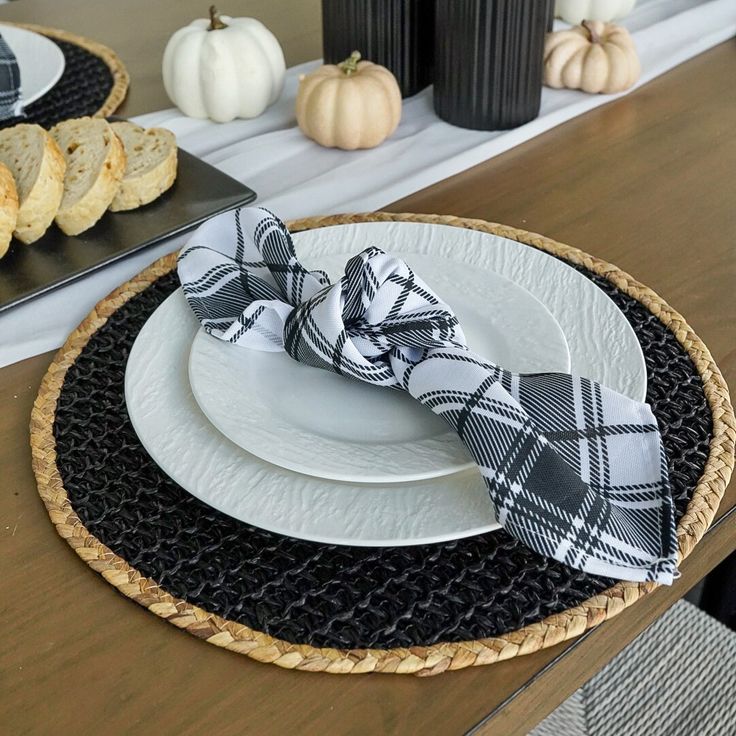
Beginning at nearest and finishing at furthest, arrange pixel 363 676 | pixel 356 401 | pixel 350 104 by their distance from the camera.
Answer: pixel 363 676, pixel 356 401, pixel 350 104

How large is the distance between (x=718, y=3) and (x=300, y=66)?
0.65m

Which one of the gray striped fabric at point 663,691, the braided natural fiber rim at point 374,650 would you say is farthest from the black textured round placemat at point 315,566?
the gray striped fabric at point 663,691

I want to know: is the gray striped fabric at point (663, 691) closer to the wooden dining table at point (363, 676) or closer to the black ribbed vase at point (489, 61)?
the wooden dining table at point (363, 676)

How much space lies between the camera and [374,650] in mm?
524

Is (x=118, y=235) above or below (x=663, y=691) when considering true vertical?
above

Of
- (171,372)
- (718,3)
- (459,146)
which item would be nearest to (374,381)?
(171,372)

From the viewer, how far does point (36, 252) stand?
88cm

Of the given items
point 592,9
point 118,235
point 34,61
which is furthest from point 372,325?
point 592,9

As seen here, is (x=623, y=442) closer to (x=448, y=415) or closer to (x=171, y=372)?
(x=448, y=415)

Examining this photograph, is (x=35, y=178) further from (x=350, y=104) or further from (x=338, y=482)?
(x=338, y=482)

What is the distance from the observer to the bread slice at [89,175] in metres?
0.88

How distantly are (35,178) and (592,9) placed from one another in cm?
89

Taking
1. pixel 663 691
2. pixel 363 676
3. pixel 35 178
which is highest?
pixel 35 178

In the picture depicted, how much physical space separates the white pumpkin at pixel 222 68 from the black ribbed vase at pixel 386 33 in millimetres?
76
